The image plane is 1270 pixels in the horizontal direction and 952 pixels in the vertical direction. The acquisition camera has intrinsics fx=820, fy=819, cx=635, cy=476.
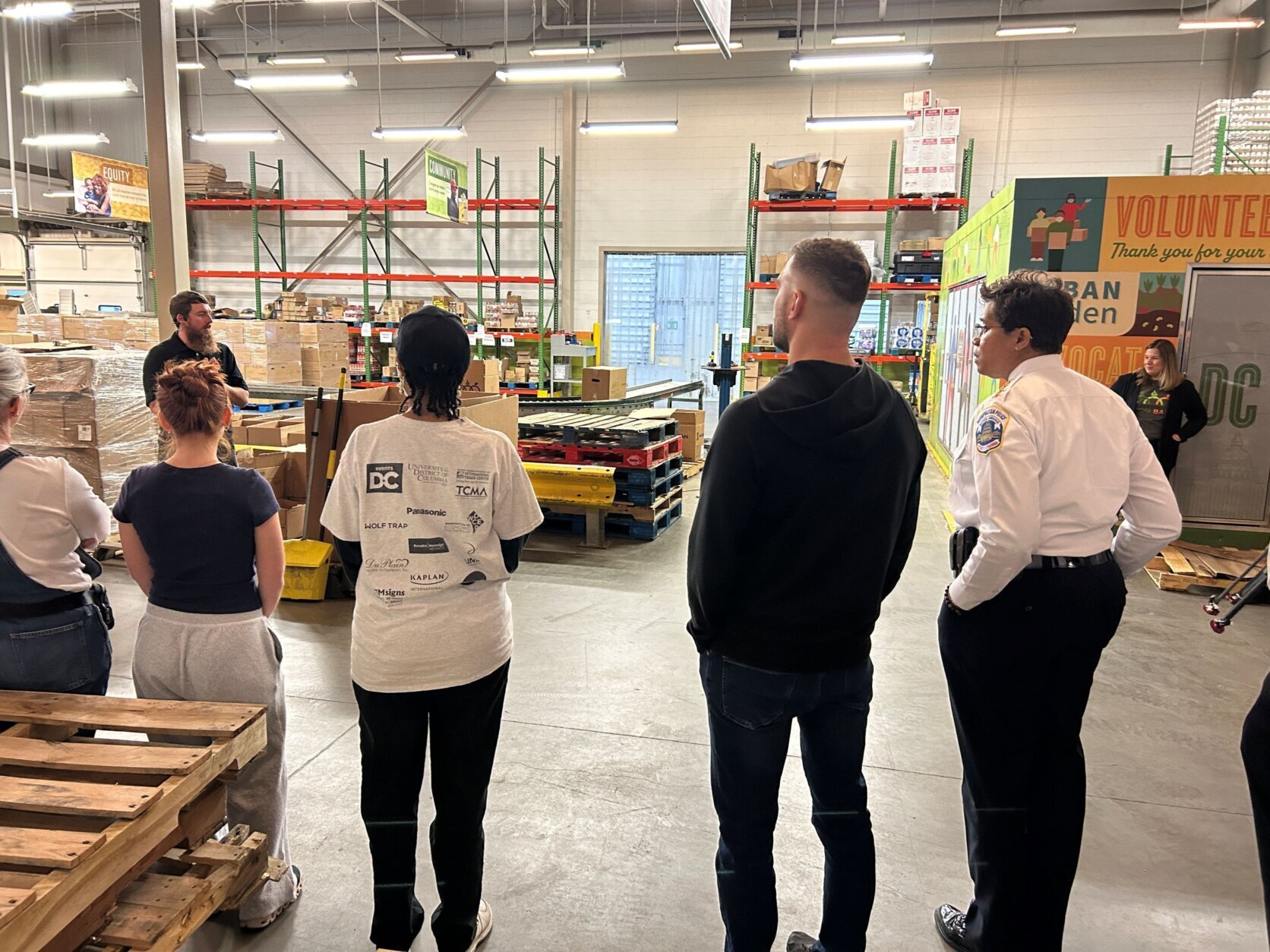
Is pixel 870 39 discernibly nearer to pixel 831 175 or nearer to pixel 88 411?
pixel 831 175

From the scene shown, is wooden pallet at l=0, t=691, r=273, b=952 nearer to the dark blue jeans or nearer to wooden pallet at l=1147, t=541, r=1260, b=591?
the dark blue jeans

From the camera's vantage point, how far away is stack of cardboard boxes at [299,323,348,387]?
1199 centimetres

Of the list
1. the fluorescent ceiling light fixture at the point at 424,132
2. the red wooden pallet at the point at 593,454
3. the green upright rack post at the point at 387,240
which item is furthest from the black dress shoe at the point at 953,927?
the green upright rack post at the point at 387,240

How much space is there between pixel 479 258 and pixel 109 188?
551cm

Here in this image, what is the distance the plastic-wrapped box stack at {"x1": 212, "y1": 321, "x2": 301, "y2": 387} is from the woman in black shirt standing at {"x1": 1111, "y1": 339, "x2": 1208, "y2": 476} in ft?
33.3

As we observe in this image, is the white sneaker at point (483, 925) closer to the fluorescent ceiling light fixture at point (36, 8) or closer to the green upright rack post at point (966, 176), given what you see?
the fluorescent ceiling light fixture at point (36, 8)

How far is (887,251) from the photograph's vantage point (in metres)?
12.6

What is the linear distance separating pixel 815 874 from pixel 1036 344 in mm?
1860

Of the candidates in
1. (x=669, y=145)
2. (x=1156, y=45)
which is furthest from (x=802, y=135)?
(x=1156, y=45)

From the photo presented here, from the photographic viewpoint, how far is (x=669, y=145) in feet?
44.6

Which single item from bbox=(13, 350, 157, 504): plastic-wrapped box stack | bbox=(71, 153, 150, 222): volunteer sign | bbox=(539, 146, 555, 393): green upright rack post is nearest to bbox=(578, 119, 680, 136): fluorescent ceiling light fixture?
bbox=(539, 146, 555, 393): green upright rack post

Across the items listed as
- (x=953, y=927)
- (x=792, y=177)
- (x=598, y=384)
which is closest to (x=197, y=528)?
(x=953, y=927)

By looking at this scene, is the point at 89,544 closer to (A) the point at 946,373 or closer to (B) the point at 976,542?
(B) the point at 976,542

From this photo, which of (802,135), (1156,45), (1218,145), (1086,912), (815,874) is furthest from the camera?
(802,135)
